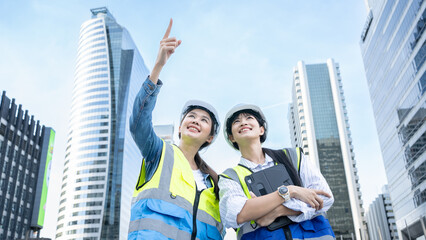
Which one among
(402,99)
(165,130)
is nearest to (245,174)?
(402,99)

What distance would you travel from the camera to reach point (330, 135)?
113188 mm

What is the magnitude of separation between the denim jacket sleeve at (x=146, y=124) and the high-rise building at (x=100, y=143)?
95.5 meters

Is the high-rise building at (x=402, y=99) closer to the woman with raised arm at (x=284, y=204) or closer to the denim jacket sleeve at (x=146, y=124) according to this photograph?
the woman with raised arm at (x=284, y=204)

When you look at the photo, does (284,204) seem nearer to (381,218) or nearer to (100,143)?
(100,143)

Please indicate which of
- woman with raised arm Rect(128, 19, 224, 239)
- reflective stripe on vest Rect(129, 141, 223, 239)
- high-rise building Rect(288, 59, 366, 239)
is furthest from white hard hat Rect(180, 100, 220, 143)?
high-rise building Rect(288, 59, 366, 239)

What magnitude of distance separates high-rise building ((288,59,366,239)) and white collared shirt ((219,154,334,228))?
109 meters

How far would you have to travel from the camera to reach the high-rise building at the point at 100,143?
91.8 meters

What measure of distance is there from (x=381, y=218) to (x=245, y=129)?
12003cm

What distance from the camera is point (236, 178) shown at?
303 cm

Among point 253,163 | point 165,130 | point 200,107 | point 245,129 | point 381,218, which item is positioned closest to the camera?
point 253,163

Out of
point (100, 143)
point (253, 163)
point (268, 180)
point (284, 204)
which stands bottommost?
point (284, 204)

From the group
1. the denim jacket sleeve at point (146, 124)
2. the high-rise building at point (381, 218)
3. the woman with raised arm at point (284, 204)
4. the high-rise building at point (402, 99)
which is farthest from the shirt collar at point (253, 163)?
the high-rise building at point (381, 218)

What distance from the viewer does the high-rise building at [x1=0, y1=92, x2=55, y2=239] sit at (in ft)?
190

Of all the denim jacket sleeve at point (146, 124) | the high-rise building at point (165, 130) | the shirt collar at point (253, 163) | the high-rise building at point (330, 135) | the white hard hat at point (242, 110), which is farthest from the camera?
the high-rise building at point (165, 130)
